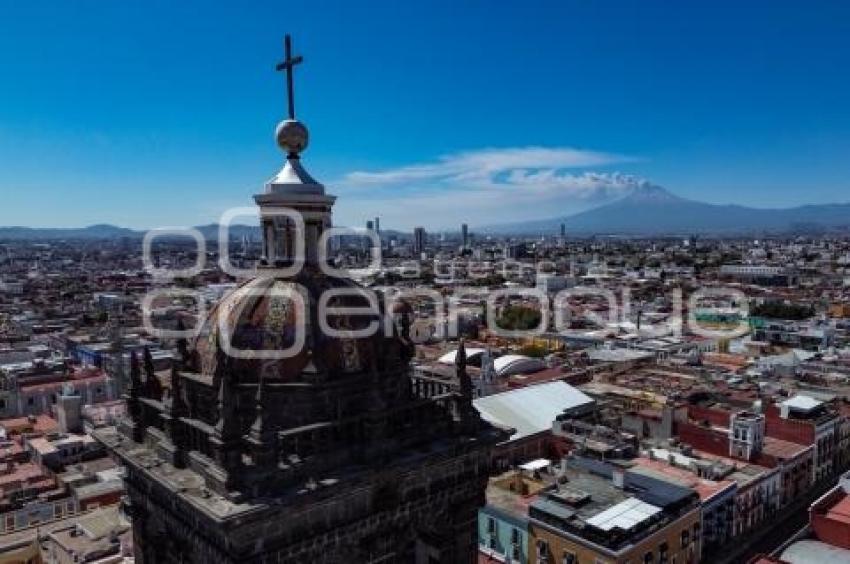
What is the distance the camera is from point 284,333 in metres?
8.69

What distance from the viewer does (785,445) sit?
1501 inches

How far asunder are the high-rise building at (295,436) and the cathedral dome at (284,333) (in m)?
0.02

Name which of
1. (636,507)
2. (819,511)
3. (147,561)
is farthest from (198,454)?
(819,511)

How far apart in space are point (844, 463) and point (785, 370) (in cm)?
1215

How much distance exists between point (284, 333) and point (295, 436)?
4.65 feet

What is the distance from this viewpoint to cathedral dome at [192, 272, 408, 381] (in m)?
8.60

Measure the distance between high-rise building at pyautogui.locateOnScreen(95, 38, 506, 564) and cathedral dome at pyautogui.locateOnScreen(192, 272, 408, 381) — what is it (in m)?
0.02

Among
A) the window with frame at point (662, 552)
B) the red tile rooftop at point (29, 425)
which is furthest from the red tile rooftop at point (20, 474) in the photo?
the window with frame at point (662, 552)

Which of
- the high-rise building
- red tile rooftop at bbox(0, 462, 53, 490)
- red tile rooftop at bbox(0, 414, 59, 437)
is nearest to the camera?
the high-rise building

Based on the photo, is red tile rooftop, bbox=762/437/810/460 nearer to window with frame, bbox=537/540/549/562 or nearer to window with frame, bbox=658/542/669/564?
window with frame, bbox=658/542/669/564

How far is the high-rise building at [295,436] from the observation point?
755cm

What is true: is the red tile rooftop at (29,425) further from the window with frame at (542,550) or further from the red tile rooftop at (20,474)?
the window with frame at (542,550)

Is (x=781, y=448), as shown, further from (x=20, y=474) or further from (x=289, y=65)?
(x=20, y=474)

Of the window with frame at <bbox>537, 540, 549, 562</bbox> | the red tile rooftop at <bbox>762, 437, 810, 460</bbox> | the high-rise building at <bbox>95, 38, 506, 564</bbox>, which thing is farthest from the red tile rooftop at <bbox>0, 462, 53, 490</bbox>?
the red tile rooftop at <bbox>762, 437, 810, 460</bbox>
